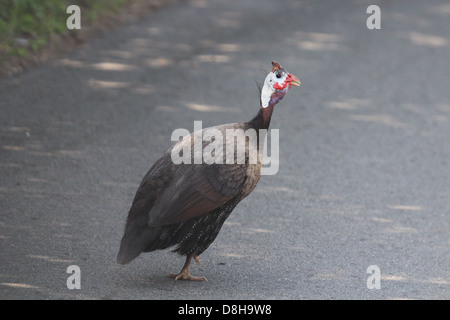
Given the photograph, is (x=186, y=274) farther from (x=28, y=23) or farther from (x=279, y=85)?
(x=28, y=23)

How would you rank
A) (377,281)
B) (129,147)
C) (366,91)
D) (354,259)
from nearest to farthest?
(377,281), (354,259), (129,147), (366,91)

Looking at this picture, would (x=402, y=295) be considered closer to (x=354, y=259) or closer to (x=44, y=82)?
(x=354, y=259)

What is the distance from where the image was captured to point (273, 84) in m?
5.30

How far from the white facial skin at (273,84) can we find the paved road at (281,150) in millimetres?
1162

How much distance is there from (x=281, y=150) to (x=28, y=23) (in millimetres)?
3594

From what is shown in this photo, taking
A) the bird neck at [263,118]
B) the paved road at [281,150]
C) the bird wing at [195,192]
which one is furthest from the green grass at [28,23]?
the bird wing at [195,192]

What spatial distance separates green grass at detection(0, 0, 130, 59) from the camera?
8.98 metres

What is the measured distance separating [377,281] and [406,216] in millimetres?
1358

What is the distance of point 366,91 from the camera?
952 centimetres

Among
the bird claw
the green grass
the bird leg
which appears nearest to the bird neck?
the bird leg

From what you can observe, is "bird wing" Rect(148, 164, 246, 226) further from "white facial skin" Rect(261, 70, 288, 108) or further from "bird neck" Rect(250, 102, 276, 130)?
"white facial skin" Rect(261, 70, 288, 108)

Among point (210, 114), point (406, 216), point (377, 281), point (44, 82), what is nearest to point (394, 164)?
point (406, 216)

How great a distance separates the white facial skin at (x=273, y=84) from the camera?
5297 mm

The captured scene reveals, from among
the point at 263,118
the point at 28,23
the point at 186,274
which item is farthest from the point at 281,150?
the point at 28,23
